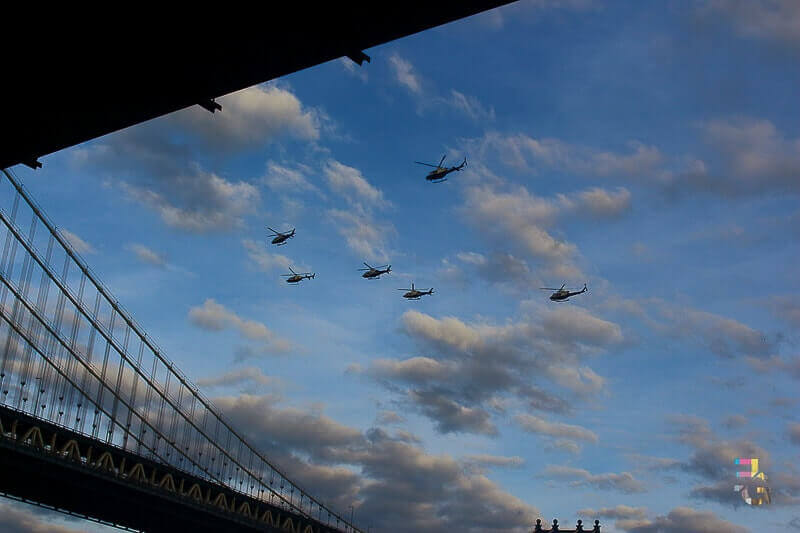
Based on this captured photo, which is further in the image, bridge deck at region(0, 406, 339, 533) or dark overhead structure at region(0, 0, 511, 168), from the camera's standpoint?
bridge deck at region(0, 406, 339, 533)

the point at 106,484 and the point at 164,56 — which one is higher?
the point at 164,56

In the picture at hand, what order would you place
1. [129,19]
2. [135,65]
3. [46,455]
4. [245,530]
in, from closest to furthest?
[129,19] → [135,65] → [46,455] → [245,530]

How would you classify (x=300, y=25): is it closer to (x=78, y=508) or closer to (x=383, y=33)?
Answer: (x=383, y=33)

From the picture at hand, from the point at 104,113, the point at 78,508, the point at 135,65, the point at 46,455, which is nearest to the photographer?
the point at 135,65

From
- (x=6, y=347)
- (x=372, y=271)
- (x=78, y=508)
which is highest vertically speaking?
(x=372, y=271)

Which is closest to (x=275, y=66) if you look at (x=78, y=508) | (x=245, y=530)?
(x=78, y=508)

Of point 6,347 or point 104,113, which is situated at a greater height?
point 6,347

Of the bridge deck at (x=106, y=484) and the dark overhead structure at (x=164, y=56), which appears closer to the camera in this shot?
the dark overhead structure at (x=164, y=56)

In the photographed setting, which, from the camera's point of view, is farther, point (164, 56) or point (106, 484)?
point (106, 484)
